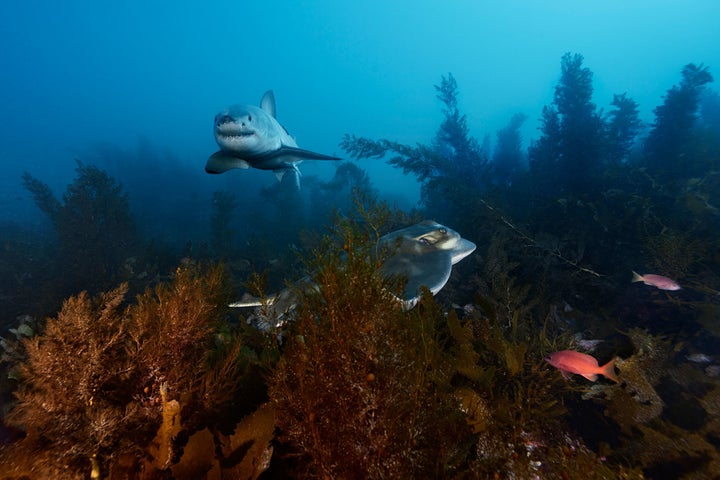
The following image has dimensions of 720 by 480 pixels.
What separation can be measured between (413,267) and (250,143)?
11.0 ft

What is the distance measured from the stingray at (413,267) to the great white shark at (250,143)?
7.32ft

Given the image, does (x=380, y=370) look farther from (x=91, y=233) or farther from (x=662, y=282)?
(x=91, y=233)

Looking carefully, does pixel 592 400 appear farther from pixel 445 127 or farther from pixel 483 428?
pixel 445 127

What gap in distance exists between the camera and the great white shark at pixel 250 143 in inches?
192

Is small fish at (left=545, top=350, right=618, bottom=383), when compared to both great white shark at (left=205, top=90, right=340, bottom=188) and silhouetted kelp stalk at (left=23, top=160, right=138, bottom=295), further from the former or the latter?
silhouetted kelp stalk at (left=23, top=160, right=138, bottom=295)

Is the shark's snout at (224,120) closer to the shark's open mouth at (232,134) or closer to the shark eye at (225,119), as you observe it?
the shark eye at (225,119)

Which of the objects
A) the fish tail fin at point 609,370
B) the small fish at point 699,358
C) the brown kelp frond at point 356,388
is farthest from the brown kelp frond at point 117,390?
the small fish at point 699,358

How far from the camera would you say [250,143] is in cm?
514

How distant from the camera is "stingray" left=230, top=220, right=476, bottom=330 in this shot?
381 centimetres

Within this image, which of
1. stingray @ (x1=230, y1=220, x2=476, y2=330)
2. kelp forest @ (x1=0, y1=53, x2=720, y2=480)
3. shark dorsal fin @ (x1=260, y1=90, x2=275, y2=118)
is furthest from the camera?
shark dorsal fin @ (x1=260, y1=90, x2=275, y2=118)

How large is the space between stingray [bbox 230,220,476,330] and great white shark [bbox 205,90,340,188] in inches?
87.8

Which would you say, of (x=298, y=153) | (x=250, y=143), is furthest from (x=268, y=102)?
(x=250, y=143)

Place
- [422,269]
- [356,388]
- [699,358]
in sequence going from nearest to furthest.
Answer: [356,388] < [422,269] < [699,358]

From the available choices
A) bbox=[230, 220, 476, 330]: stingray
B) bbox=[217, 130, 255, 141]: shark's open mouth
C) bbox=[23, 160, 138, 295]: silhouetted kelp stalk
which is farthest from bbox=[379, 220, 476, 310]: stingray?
bbox=[23, 160, 138, 295]: silhouetted kelp stalk
